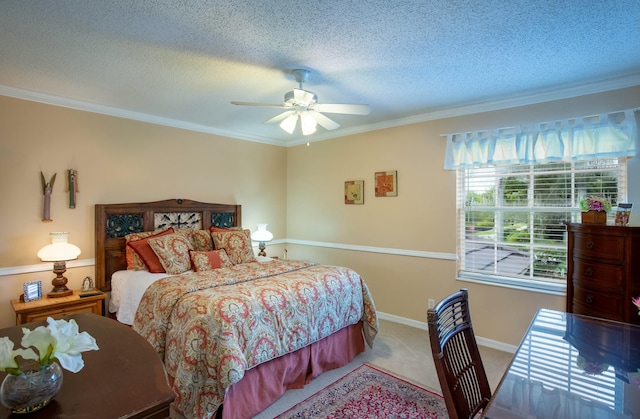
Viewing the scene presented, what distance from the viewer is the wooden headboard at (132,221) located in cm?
348

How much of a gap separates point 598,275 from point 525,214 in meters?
0.92

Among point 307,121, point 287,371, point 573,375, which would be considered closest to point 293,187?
point 307,121

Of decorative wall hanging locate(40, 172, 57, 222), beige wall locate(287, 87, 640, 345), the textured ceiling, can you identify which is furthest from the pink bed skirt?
decorative wall hanging locate(40, 172, 57, 222)

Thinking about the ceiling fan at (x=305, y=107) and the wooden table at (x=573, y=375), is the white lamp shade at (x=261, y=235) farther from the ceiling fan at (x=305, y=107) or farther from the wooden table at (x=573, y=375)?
the wooden table at (x=573, y=375)

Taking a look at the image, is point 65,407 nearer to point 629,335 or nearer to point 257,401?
point 257,401

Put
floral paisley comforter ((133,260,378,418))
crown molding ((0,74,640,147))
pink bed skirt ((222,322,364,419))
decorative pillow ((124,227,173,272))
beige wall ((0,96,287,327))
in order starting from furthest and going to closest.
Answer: decorative pillow ((124,227,173,272))
beige wall ((0,96,287,327))
crown molding ((0,74,640,147))
pink bed skirt ((222,322,364,419))
floral paisley comforter ((133,260,378,418))

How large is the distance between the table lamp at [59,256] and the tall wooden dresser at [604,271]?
14.7 ft

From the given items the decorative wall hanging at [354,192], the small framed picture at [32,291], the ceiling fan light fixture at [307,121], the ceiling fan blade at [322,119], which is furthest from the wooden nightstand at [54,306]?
the decorative wall hanging at [354,192]

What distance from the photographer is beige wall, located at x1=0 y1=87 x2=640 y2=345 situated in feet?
10.0

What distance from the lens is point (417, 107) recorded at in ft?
11.7

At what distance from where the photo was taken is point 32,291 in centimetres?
295

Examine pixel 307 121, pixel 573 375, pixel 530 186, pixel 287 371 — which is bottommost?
pixel 287 371

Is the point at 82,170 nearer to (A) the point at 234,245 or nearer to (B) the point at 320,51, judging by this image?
(A) the point at 234,245

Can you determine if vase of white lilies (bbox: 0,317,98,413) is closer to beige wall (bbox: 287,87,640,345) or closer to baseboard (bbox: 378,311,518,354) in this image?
baseboard (bbox: 378,311,518,354)
